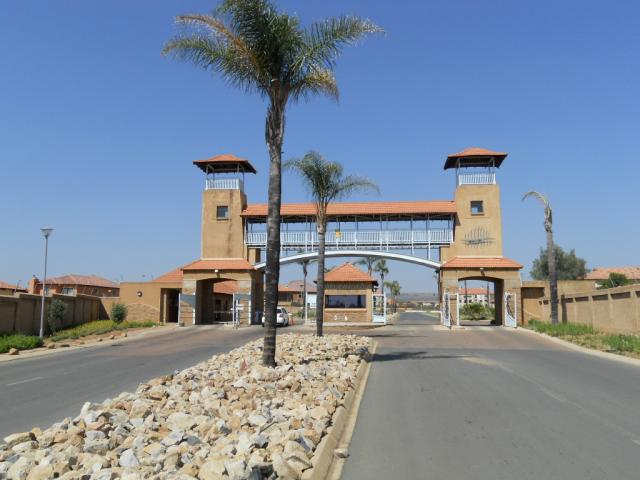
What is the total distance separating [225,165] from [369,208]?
12.8m

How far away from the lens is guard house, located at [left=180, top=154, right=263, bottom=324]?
149 ft

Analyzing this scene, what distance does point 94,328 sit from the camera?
131 feet

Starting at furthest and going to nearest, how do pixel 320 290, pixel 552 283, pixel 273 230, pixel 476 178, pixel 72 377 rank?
pixel 476 178 < pixel 552 283 < pixel 320 290 < pixel 72 377 < pixel 273 230

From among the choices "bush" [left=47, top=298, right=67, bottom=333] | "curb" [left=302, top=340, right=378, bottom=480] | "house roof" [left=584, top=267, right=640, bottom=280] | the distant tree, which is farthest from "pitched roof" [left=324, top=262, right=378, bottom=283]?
"house roof" [left=584, top=267, right=640, bottom=280]

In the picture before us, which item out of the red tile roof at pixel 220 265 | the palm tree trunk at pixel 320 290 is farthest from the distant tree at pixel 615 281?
the palm tree trunk at pixel 320 290

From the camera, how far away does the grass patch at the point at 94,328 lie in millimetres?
33844

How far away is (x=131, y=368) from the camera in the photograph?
17.7 meters

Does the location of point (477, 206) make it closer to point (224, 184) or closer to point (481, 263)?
point (481, 263)

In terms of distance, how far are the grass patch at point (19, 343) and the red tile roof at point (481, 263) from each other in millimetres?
27599

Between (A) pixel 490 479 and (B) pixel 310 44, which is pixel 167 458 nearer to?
(A) pixel 490 479

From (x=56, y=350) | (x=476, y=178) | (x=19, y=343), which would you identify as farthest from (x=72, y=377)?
(x=476, y=178)

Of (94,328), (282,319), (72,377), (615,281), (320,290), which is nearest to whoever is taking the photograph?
(72,377)

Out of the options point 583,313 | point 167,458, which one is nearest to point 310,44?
point 167,458

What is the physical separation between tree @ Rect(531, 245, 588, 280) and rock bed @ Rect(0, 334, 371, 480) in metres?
74.8
